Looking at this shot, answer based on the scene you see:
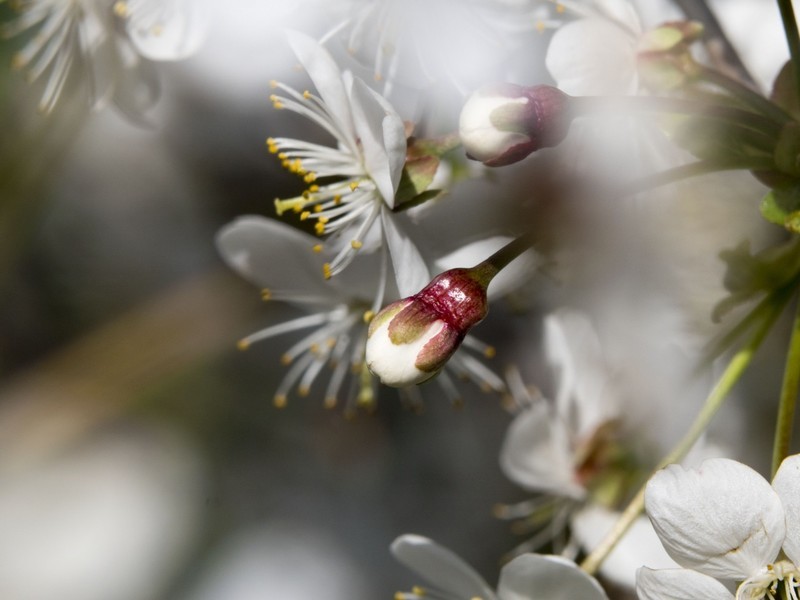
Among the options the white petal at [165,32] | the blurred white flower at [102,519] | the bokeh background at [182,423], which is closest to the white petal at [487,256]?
the white petal at [165,32]

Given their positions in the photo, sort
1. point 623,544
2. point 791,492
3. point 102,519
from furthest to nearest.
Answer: point 102,519, point 623,544, point 791,492

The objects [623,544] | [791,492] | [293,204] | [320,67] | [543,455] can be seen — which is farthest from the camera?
[543,455]

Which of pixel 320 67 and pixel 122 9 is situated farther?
pixel 122 9

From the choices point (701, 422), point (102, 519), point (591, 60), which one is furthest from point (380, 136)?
point (102, 519)

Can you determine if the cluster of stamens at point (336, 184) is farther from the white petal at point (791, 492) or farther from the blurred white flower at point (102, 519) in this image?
the blurred white flower at point (102, 519)

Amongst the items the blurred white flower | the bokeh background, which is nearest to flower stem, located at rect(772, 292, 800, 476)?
the bokeh background

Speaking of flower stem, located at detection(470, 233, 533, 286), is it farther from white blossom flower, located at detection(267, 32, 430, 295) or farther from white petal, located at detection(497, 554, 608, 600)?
white petal, located at detection(497, 554, 608, 600)

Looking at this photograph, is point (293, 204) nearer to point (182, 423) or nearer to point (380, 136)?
point (380, 136)
